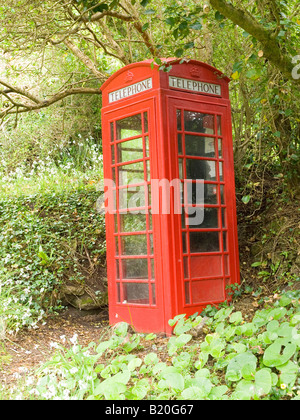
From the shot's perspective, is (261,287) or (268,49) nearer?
(268,49)

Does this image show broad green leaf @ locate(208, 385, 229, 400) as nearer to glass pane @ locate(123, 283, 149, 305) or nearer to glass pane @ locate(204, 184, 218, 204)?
glass pane @ locate(123, 283, 149, 305)

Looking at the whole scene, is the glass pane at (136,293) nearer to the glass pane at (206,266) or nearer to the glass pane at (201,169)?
the glass pane at (206,266)

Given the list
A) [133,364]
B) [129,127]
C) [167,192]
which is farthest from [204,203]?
[133,364]

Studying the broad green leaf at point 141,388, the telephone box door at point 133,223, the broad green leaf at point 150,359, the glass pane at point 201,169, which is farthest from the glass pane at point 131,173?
the broad green leaf at point 141,388

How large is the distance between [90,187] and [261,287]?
3076 millimetres

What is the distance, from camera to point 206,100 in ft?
15.9

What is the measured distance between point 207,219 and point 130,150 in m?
1.04

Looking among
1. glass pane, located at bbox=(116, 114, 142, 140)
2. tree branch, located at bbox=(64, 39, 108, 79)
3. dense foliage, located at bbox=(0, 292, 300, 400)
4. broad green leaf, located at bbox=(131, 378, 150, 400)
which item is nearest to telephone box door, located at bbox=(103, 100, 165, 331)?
glass pane, located at bbox=(116, 114, 142, 140)

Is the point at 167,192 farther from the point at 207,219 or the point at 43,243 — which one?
the point at 43,243

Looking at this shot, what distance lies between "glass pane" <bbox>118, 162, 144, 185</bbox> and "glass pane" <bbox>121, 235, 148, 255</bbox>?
558 millimetres

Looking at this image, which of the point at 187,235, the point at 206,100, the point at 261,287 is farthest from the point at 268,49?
the point at 261,287

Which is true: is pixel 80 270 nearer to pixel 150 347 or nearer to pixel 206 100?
pixel 150 347

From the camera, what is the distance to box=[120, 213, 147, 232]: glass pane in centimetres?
471
